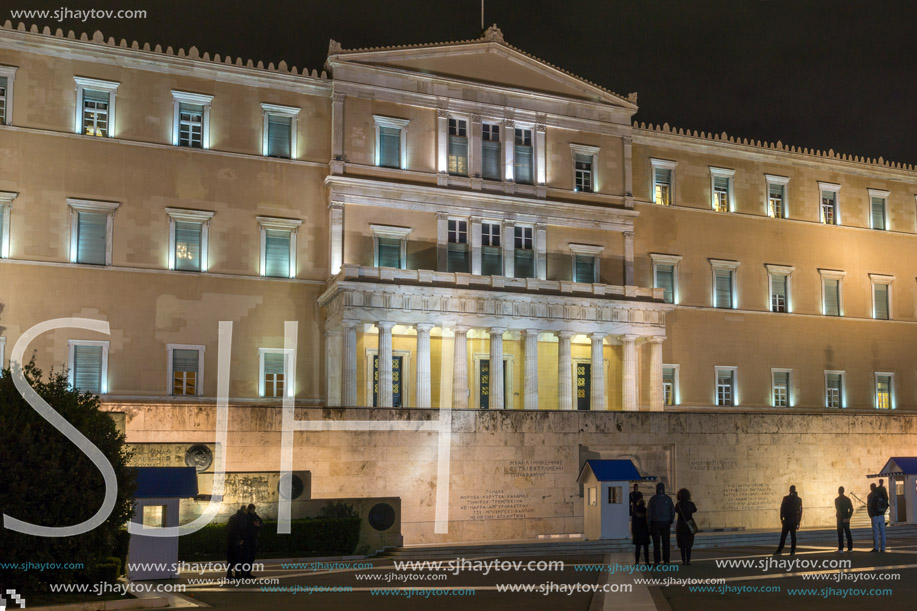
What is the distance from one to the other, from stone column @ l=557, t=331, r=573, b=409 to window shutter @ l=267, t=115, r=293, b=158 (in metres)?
13.0

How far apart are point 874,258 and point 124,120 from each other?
36.0m

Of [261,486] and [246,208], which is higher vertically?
[246,208]

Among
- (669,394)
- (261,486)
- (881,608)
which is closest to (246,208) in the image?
(261,486)

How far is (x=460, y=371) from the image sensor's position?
37.0 meters

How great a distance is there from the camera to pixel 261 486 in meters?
25.0

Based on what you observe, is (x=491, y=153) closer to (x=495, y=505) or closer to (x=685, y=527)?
(x=495, y=505)

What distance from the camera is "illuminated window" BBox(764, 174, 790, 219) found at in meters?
47.3

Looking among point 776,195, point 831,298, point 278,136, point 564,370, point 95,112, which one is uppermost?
point 95,112

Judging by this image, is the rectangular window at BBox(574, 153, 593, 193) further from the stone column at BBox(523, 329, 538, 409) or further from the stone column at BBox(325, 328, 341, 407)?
the stone column at BBox(325, 328, 341, 407)

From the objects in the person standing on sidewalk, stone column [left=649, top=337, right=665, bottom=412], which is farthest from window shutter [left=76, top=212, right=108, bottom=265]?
the person standing on sidewalk

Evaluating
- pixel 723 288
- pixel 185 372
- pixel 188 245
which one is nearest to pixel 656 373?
pixel 723 288

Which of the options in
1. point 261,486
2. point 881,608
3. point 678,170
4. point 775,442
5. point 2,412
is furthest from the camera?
point 678,170

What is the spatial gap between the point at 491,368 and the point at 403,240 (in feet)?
20.5

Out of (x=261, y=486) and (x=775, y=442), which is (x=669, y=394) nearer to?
(x=775, y=442)
